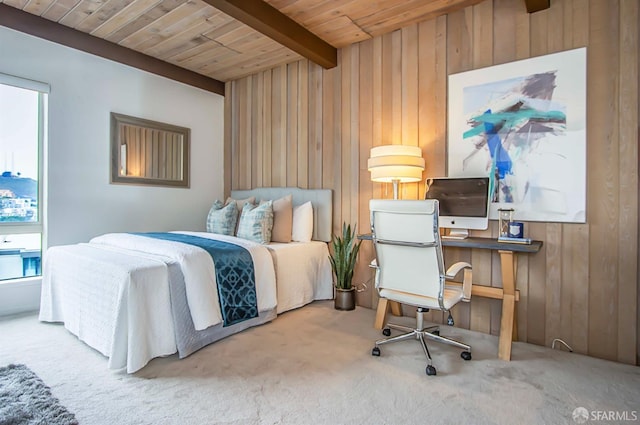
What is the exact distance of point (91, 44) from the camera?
140 inches

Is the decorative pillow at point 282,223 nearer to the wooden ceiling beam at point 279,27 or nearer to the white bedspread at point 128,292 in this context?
the white bedspread at point 128,292

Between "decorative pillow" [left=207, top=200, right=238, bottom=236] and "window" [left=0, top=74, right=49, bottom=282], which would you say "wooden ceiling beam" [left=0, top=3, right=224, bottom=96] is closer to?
"window" [left=0, top=74, right=49, bottom=282]

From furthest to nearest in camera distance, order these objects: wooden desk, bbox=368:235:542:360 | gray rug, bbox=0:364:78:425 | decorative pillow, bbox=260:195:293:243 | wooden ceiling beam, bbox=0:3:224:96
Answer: decorative pillow, bbox=260:195:293:243 < wooden ceiling beam, bbox=0:3:224:96 < wooden desk, bbox=368:235:542:360 < gray rug, bbox=0:364:78:425

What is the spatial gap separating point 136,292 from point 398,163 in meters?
2.10

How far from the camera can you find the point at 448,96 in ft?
9.87

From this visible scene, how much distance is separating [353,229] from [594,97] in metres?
2.21

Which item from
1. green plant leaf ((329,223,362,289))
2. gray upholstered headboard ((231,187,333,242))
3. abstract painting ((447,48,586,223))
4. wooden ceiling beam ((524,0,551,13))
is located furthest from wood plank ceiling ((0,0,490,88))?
green plant leaf ((329,223,362,289))

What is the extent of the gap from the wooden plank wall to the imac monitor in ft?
0.70

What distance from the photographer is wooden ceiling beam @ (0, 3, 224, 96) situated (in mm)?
3096

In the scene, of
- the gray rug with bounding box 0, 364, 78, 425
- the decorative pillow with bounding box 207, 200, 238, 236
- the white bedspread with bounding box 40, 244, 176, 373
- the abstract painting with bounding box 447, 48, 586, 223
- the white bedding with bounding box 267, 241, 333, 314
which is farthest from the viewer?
the decorative pillow with bounding box 207, 200, 238, 236

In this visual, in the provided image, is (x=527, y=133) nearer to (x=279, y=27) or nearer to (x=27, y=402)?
(x=279, y=27)

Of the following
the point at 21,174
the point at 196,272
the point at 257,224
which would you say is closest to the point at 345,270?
the point at 257,224

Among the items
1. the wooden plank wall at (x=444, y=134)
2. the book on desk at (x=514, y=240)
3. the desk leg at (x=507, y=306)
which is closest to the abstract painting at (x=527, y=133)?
the wooden plank wall at (x=444, y=134)

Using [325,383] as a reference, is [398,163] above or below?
above
